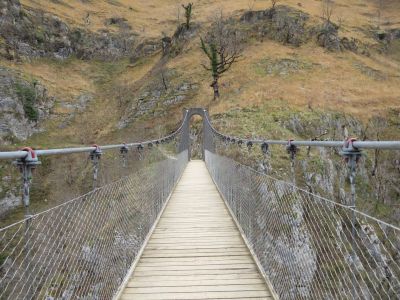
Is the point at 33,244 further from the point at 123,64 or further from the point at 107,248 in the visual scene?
the point at 123,64

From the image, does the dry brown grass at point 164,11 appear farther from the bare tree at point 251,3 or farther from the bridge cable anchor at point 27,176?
Answer: the bridge cable anchor at point 27,176

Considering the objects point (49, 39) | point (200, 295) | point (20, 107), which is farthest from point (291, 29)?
point (200, 295)

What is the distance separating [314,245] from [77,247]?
2.11 metres

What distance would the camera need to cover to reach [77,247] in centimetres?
354

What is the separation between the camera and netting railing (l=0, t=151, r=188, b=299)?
243 cm

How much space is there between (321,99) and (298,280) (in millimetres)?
28190

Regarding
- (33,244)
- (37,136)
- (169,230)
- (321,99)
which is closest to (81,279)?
(33,244)

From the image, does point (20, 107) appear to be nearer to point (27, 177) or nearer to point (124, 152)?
point (124, 152)

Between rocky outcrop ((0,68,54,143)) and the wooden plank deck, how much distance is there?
96.9 ft

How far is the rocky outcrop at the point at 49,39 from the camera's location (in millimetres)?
42344

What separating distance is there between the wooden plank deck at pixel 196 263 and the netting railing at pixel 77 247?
31 centimetres

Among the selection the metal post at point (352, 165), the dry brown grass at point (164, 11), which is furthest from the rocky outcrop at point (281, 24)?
the metal post at point (352, 165)

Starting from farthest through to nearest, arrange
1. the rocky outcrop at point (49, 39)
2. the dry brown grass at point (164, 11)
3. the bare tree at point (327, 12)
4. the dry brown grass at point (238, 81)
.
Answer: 1. the dry brown grass at point (164, 11)
2. the bare tree at point (327, 12)
3. the rocky outcrop at point (49, 39)
4. the dry brown grass at point (238, 81)

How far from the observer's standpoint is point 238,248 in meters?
5.59
